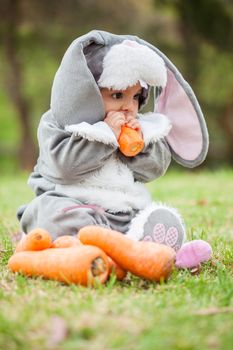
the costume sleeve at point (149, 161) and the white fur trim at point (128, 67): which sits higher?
the white fur trim at point (128, 67)

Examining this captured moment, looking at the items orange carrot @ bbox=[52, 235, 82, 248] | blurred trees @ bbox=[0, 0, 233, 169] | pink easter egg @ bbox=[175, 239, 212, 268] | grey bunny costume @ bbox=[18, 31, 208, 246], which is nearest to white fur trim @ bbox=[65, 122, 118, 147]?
grey bunny costume @ bbox=[18, 31, 208, 246]

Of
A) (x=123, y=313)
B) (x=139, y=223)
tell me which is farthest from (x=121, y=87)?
(x=123, y=313)

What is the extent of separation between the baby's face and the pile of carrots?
77 cm

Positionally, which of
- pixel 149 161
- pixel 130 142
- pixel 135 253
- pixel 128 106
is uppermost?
pixel 128 106

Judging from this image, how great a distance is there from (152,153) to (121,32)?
10968 mm

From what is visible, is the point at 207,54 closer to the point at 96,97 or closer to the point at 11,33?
the point at 11,33

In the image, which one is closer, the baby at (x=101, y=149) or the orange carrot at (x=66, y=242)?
the orange carrot at (x=66, y=242)

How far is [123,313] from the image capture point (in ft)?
6.17

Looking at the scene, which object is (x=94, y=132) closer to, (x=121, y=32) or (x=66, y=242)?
(x=66, y=242)

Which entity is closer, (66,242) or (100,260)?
(100,260)

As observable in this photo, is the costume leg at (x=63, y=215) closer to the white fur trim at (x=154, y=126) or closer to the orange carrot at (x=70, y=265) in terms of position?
the orange carrot at (x=70, y=265)

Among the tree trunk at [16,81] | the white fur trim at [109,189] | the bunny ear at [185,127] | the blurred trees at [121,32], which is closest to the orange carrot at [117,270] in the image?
the white fur trim at [109,189]

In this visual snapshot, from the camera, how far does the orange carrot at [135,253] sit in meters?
2.34

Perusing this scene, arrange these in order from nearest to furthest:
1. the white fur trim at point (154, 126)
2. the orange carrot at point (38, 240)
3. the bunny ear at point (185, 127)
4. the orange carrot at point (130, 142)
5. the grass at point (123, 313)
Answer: the grass at point (123, 313) < the orange carrot at point (38, 240) < the orange carrot at point (130, 142) < the white fur trim at point (154, 126) < the bunny ear at point (185, 127)
